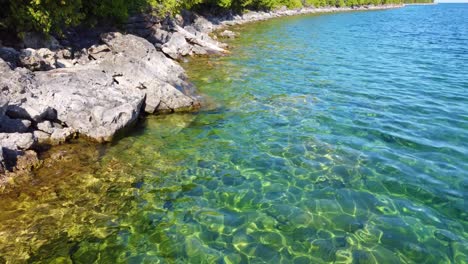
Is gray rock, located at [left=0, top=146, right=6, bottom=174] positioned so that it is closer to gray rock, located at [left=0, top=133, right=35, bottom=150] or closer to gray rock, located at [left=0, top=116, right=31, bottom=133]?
gray rock, located at [left=0, top=133, right=35, bottom=150]

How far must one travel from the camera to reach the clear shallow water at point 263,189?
32.4ft

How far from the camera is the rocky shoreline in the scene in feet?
48.5

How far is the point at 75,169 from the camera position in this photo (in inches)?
537

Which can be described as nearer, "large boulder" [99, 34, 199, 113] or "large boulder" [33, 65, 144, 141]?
"large boulder" [33, 65, 144, 141]

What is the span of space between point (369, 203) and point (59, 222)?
402 inches

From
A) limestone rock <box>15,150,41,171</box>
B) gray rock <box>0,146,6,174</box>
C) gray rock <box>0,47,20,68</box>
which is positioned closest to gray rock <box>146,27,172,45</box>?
gray rock <box>0,47,20,68</box>

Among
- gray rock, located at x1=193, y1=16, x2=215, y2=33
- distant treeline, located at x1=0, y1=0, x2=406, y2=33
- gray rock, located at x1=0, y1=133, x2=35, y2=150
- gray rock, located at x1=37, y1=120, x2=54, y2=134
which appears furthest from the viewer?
gray rock, located at x1=193, y1=16, x2=215, y2=33

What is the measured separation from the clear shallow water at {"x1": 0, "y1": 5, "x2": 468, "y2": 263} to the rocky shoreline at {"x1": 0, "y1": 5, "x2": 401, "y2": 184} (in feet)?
3.25

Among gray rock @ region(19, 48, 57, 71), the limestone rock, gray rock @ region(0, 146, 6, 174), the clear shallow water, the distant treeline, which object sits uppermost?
the distant treeline

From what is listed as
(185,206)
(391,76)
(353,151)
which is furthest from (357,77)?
(185,206)

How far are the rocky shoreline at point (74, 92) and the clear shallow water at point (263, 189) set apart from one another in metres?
0.99

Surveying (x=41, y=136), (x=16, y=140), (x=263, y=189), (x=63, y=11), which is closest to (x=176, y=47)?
(x=63, y=11)

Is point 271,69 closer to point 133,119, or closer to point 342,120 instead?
point 342,120

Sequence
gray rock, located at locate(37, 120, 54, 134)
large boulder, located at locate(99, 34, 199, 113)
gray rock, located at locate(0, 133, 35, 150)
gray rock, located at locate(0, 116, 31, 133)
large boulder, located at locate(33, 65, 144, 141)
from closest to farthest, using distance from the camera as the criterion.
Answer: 1. gray rock, located at locate(0, 133, 35, 150)
2. gray rock, located at locate(0, 116, 31, 133)
3. gray rock, located at locate(37, 120, 54, 134)
4. large boulder, located at locate(33, 65, 144, 141)
5. large boulder, located at locate(99, 34, 199, 113)
